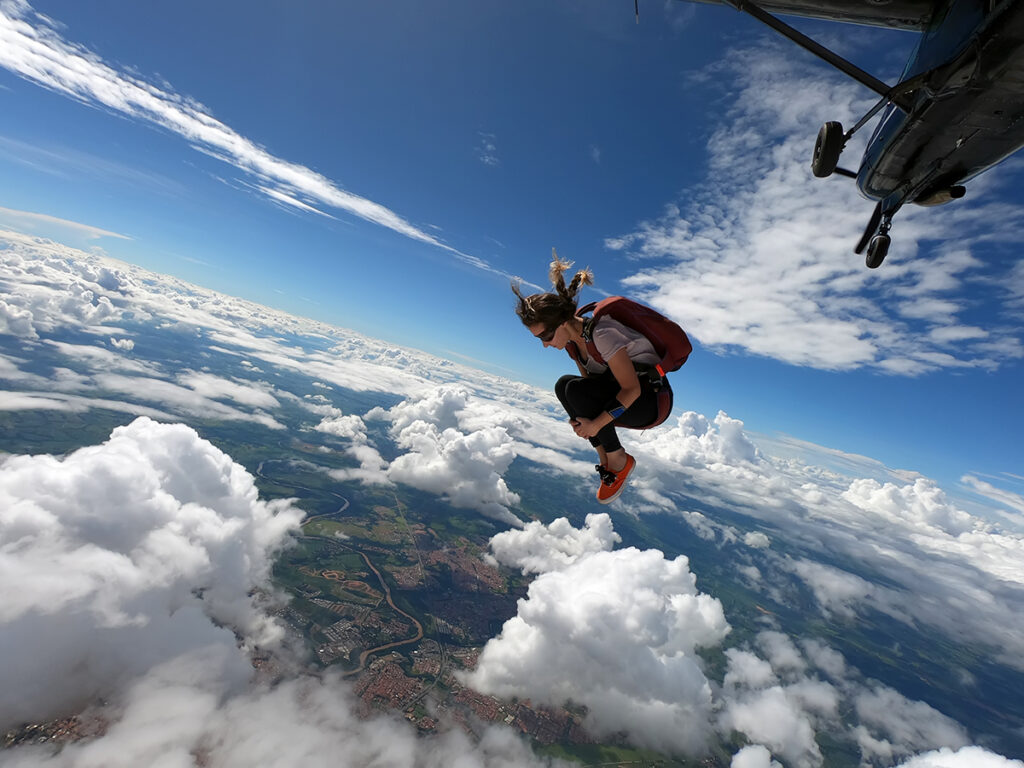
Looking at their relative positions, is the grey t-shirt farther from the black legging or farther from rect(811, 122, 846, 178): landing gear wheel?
rect(811, 122, 846, 178): landing gear wheel

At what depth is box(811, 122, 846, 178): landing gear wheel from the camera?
396 cm

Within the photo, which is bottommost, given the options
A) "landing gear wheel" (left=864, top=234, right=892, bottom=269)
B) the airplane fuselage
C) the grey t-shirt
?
the grey t-shirt

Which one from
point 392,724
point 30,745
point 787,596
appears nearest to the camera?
point 30,745

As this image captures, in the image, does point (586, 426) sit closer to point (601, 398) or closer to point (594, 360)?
point (601, 398)

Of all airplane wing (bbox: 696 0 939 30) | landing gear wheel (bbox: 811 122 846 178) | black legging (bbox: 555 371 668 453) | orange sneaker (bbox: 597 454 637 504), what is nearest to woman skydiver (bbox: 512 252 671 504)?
black legging (bbox: 555 371 668 453)

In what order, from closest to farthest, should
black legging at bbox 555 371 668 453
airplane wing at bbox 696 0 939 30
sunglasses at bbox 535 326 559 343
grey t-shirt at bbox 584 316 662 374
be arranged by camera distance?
grey t-shirt at bbox 584 316 662 374 < sunglasses at bbox 535 326 559 343 < black legging at bbox 555 371 668 453 < airplane wing at bbox 696 0 939 30

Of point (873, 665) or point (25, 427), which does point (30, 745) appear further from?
point (873, 665)

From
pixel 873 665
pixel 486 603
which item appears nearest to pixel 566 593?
pixel 486 603

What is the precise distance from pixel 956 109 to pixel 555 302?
4336mm

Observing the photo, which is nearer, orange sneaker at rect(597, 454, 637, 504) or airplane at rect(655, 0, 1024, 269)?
airplane at rect(655, 0, 1024, 269)

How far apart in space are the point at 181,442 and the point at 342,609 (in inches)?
2387

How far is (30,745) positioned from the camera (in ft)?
205

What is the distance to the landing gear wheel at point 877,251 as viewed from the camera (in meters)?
4.77

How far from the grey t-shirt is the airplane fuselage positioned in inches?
145
